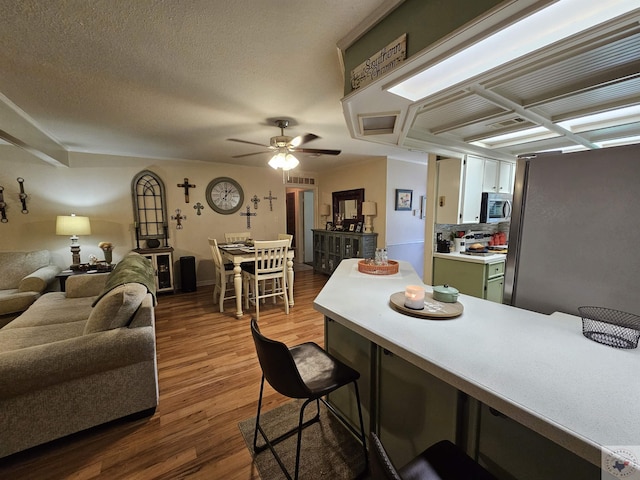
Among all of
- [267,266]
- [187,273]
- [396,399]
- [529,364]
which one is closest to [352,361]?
[396,399]

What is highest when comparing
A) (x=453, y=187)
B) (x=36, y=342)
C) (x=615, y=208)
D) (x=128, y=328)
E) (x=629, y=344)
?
(x=453, y=187)

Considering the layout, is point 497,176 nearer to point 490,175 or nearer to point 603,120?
point 490,175

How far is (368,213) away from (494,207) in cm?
191

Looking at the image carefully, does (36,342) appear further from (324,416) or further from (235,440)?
(324,416)

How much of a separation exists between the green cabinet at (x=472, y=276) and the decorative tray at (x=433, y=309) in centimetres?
206

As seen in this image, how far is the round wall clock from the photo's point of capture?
495 centimetres

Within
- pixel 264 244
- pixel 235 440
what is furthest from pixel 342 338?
pixel 264 244

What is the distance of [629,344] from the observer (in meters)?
0.94

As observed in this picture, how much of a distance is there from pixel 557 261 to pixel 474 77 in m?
1.02

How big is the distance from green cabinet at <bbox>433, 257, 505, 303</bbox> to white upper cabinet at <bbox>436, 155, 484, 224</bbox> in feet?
1.79

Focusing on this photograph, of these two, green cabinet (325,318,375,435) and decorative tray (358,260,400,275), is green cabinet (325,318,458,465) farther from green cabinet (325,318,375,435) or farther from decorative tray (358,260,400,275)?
decorative tray (358,260,400,275)

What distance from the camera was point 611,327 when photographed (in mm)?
1005

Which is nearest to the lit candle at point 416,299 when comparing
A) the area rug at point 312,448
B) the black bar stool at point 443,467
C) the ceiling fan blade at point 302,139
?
the black bar stool at point 443,467

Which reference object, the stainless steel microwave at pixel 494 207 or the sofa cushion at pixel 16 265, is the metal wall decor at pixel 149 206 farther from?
the stainless steel microwave at pixel 494 207
